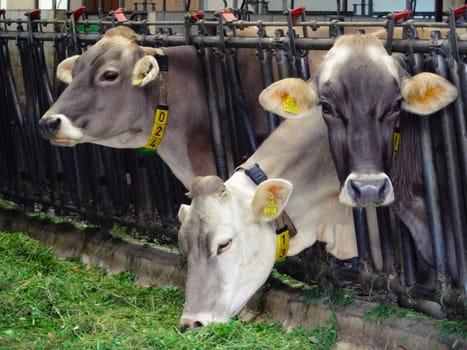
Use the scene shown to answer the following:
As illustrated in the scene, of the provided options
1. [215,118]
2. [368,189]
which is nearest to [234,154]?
[215,118]

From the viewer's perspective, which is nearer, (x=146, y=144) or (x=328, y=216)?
(x=328, y=216)

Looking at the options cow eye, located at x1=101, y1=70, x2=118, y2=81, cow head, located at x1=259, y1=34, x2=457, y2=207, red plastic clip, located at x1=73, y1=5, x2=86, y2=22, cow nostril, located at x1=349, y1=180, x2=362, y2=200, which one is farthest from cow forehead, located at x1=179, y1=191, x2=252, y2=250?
red plastic clip, located at x1=73, y1=5, x2=86, y2=22

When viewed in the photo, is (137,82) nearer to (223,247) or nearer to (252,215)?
(252,215)

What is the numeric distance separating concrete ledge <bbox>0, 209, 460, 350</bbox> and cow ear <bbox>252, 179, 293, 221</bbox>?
792 mm

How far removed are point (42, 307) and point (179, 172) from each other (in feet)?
4.23

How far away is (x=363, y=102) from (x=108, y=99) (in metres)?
2.11

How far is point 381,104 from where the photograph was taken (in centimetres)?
541

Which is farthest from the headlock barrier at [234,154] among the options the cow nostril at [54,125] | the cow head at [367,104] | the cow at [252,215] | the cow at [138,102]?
the cow nostril at [54,125]

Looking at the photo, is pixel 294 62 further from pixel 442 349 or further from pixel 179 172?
pixel 442 349

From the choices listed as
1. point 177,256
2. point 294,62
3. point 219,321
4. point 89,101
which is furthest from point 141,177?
point 219,321

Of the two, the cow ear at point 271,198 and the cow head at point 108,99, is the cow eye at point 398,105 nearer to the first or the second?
the cow ear at point 271,198

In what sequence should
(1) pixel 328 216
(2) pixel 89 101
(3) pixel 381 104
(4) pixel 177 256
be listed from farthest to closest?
(4) pixel 177 256 → (2) pixel 89 101 → (1) pixel 328 216 → (3) pixel 381 104

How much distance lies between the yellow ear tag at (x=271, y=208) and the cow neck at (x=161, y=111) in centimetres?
153

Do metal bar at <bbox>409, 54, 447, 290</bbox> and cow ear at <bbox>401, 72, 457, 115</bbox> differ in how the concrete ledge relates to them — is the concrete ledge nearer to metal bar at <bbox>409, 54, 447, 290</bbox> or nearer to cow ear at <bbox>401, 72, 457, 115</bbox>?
metal bar at <bbox>409, 54, 447, 290</bbox>
